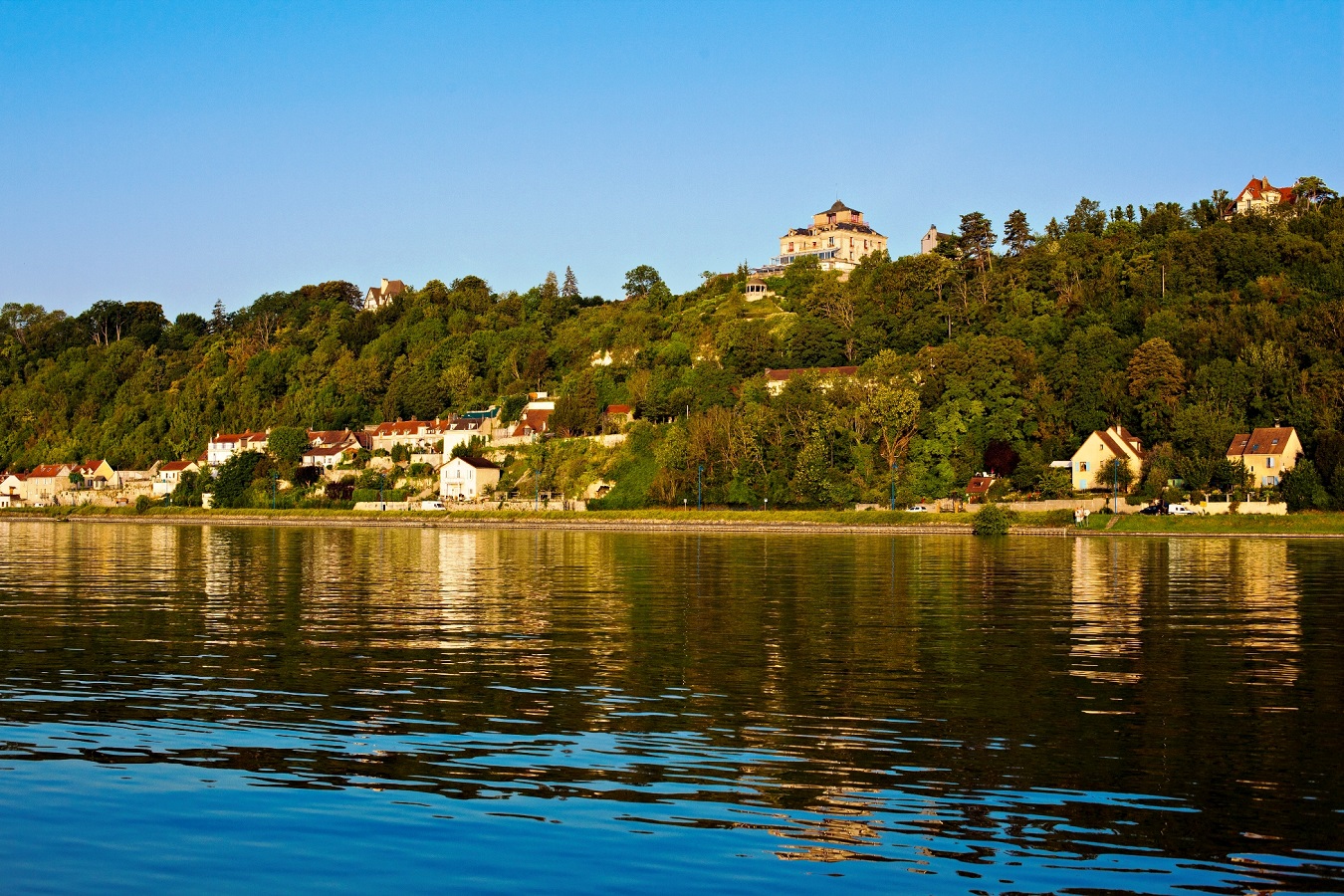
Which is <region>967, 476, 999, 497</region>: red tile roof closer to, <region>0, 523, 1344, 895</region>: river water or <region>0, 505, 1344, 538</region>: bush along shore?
<region>0, 505, 1344, 538</region>: bush along shore

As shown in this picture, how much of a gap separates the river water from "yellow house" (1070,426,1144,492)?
49714 mm

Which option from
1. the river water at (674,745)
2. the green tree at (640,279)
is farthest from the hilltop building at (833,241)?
the river water at (674,745)

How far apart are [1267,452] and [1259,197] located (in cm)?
5579

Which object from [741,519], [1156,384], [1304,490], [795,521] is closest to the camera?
[1304,490]

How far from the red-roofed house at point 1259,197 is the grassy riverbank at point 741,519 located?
5444cm

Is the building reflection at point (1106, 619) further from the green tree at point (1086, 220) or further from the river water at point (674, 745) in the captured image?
the green tree at point (1086, 220)

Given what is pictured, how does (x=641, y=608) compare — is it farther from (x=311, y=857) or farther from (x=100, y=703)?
(x=311, y=857)

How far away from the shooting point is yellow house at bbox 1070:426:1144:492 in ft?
260

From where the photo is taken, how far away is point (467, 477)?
104 m

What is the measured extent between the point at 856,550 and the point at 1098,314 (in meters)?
48.5

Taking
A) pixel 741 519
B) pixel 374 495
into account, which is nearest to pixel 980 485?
pixel 741 519

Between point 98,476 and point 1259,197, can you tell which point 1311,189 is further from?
point 98,476

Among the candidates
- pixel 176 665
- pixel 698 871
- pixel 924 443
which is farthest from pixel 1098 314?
pixel 698 871

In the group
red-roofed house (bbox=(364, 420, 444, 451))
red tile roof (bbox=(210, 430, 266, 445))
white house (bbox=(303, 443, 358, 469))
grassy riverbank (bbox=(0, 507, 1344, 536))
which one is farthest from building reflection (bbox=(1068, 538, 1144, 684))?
red tile roof (bbox=(210, 430, 266, 445))
